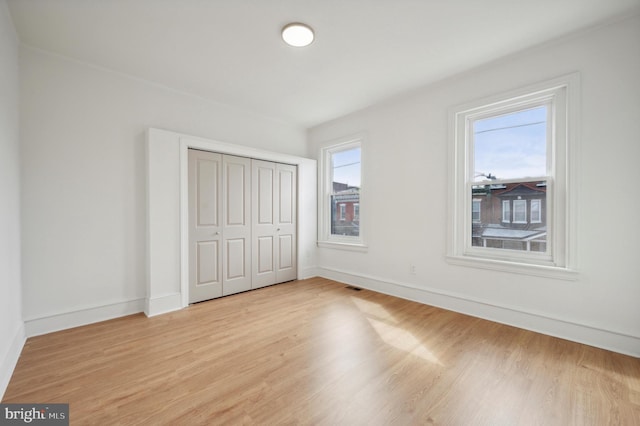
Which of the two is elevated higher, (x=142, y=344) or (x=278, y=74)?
(x=278, y=74)

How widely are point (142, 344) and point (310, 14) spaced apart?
3.26 m

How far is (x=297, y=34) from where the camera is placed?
2414 millimetres

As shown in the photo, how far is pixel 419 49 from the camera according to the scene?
2686 millimetres

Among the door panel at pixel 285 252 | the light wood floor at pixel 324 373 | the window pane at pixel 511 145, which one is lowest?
the light wood floor at pixel 324 373

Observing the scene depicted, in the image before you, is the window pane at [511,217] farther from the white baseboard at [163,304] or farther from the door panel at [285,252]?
the white baseboard at [163,304]

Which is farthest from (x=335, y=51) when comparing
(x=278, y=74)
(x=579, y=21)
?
(x=579, y=21)

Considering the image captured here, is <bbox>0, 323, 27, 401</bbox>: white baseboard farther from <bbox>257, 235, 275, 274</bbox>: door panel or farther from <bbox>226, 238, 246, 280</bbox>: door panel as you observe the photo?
<bbox>257, 235, 275, 274</bbox>: door panel

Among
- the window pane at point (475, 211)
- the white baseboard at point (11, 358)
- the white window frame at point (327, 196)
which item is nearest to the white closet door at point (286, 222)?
the white window frame at point (327, 196)

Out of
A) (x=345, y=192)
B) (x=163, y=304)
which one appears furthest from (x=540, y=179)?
(x=163, y=304)

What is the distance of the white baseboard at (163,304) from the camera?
312cm

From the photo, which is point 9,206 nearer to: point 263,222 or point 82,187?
point 82,187

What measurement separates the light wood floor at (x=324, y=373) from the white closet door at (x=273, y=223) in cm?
137

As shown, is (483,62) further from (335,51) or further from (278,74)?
→ (278,74)

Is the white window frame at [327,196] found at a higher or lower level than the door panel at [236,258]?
higher
